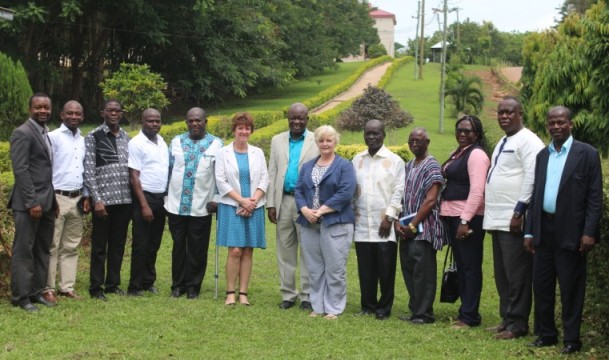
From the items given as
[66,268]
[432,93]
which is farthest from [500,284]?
[432,93]

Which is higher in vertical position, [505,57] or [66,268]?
[505,57]

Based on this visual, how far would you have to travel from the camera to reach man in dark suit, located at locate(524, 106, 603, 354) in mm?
5965

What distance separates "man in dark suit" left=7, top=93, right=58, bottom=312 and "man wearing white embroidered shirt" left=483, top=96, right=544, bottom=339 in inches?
144

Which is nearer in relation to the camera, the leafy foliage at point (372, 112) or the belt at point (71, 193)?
the belt at point (71, 193)

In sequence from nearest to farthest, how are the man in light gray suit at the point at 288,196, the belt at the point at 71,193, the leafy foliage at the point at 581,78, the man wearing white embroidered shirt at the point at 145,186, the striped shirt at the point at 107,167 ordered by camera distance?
the belt at the point at 71,193 < the striped shirt at the point at 107,167 < the man in light gray suit at the point at 288,196 < the man wearing white embroidered shirt at the point at 145,186 < the leafy foliage at the point at 581,78

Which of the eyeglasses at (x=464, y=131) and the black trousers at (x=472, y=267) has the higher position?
the eyeglasses at (x=464, y=131)

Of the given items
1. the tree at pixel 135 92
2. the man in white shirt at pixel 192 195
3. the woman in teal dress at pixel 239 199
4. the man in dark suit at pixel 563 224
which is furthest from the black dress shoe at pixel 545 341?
the tree at pixel 135 92

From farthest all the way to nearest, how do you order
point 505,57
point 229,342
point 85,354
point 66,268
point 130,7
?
1. point 505,57
2. point 130,7
3. point 66,268
4. point 229,342
5. point 85,354

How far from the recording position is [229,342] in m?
6.31

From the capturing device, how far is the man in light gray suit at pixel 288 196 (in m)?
7.84

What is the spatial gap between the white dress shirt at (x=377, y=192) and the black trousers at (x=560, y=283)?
149cm

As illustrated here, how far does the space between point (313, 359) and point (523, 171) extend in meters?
2.28

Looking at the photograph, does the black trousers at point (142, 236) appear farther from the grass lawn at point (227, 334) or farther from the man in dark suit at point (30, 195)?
the man in dark suit at point (30, 195)

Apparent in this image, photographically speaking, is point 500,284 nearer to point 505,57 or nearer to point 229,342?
point 229,342
